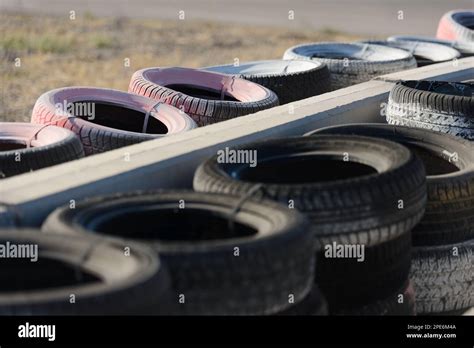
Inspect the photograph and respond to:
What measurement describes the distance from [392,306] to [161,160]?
146 cm

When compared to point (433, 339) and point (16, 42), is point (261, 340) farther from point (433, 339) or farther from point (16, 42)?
point (16, 42)

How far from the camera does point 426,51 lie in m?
10.7

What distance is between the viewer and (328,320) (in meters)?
4.45

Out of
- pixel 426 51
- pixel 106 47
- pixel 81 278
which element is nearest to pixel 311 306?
pixel 81 278

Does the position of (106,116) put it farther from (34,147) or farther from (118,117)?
(34,147)

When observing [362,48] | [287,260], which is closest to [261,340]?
[287,260]

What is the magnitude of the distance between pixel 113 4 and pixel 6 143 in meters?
23.6

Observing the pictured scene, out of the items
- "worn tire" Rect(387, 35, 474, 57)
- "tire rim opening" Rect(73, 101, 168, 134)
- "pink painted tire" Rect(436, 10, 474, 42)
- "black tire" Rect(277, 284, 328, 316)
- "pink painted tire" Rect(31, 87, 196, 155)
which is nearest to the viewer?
"black tire" Rect(277, 284, 328, 316)

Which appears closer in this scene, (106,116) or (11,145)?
(11,145)

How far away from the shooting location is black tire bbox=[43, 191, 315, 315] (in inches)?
151

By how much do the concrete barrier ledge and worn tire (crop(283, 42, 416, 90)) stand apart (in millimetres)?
1469

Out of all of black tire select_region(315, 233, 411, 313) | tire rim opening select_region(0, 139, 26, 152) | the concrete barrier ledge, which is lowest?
black tire select_region(315, 233, 411, 313)

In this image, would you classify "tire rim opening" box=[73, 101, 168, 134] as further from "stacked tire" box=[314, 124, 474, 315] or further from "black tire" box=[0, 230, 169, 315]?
"black tire" box=[0, 230, 169, 315]

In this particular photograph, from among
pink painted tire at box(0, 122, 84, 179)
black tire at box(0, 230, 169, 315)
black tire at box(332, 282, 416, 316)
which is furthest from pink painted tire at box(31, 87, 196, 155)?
black tire at box(0, 230, 169, 315)
